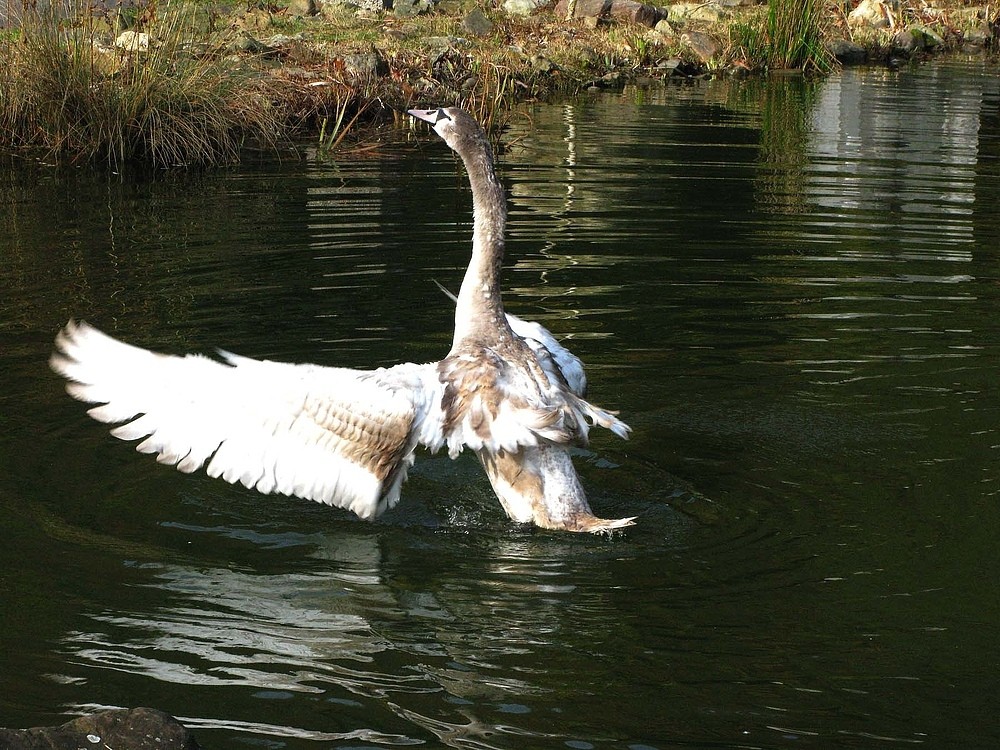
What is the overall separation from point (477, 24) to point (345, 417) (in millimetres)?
20221

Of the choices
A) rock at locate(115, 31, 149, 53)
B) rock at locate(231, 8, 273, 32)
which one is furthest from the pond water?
rock at locate(231, 8, 273, 32)

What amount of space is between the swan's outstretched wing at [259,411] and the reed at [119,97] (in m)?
9.70

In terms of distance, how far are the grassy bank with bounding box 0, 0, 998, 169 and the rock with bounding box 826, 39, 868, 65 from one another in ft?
0.12

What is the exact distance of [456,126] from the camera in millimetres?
6762

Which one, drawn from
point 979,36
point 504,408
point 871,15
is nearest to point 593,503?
point 504,408

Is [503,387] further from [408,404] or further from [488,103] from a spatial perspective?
[488,103]

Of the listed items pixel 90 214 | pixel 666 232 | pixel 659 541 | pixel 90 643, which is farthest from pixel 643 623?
pixel 90 214

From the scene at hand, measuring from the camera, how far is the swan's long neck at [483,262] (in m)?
6.45

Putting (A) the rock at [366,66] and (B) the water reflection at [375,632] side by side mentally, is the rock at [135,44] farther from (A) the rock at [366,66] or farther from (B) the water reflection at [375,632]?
(B) the water reflection at [375,632]

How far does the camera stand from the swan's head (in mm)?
6762

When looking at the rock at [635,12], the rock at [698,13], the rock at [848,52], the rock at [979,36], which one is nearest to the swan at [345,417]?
the rock at [635,12]

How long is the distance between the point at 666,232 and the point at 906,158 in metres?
5.33

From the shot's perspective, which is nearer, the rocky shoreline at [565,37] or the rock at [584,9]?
the rocky shoreline at [565,37]

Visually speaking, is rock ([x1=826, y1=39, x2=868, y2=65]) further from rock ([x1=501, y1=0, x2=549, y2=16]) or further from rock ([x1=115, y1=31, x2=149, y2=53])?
rock ([x1=115, y1=31, x2=149, y2=53])
